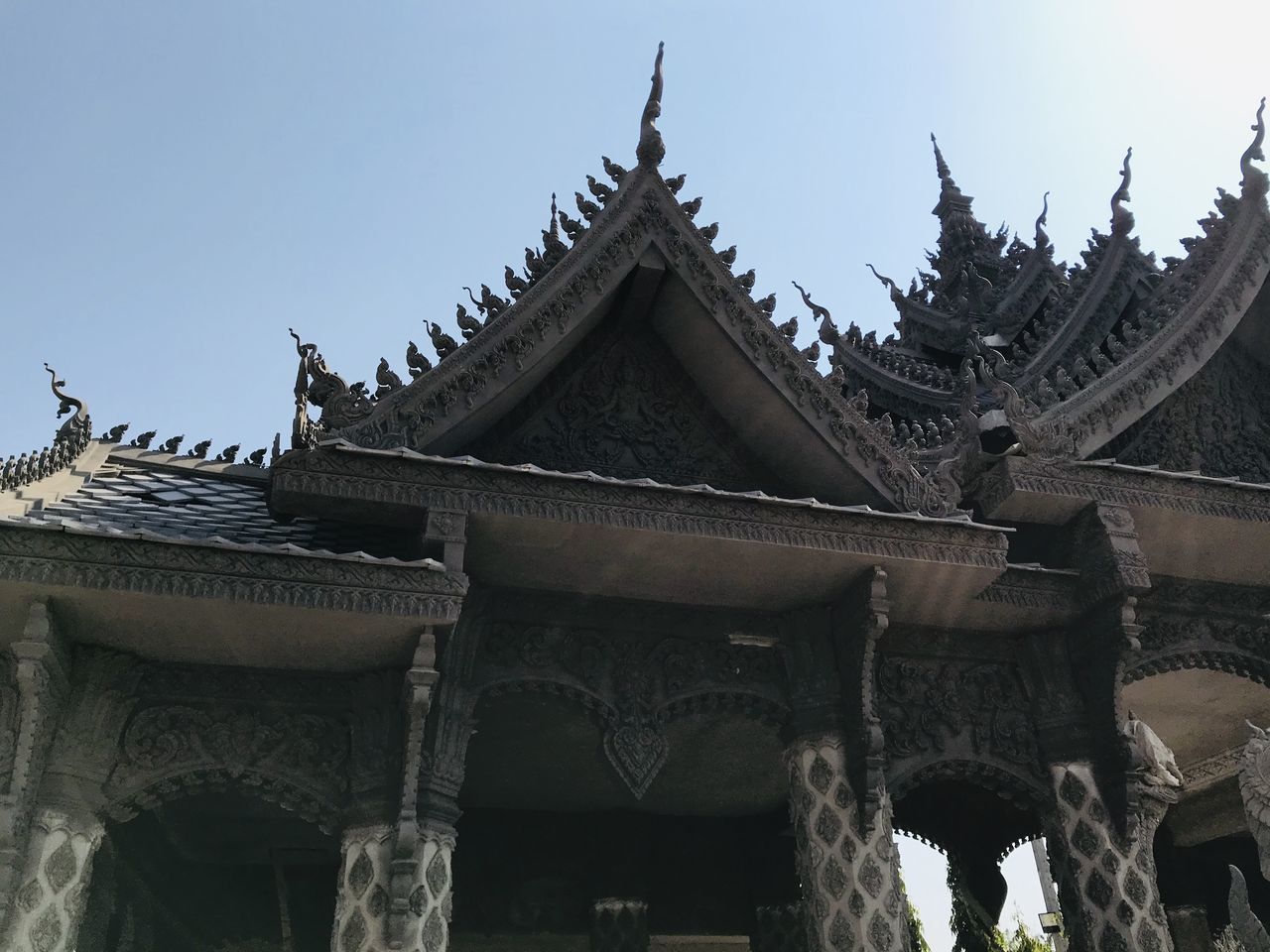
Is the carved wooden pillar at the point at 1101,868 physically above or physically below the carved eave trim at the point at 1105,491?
below

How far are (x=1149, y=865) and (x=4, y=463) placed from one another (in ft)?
23.4

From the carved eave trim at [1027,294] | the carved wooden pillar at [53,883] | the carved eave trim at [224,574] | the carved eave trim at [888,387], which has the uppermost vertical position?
the carved eave trim at [1027,294]

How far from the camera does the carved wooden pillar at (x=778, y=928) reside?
9523 millimetres

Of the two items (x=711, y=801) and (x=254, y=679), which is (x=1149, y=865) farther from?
(x=254, y=679)

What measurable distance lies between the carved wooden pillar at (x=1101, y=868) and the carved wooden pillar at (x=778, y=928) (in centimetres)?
304

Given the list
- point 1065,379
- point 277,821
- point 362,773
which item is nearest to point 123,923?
point 277,821

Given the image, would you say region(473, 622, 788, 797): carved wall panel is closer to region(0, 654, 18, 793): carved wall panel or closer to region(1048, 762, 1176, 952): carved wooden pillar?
region(1048, 762, 1176, 952): carved wooden pillar

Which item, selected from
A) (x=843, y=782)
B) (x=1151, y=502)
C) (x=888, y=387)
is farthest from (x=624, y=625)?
(x=888, y=387)

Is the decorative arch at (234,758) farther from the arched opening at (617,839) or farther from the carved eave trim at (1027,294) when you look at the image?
the carved eave trim at (1027,294)

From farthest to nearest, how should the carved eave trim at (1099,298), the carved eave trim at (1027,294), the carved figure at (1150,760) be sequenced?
the carved eave trim at (1027,294), the carved eave trim at (1099,298), the carved figure at (1150,760)

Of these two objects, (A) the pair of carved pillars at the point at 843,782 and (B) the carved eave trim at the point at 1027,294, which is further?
(B) the carved eave trim at the point at 1027,294

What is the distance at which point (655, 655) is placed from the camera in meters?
6.82

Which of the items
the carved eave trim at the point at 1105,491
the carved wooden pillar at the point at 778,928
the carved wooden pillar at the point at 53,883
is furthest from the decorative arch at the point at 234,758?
the carved wooden pillar at the point at 778,928

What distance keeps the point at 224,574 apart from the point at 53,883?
161cm
